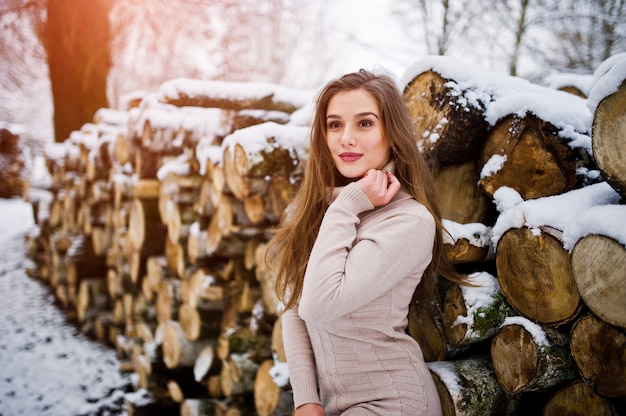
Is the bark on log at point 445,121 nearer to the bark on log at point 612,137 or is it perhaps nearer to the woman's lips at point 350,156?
the woman's lips at point 350,156

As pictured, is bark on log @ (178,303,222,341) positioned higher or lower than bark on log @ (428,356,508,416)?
lower

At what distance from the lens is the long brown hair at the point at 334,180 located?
130 cm

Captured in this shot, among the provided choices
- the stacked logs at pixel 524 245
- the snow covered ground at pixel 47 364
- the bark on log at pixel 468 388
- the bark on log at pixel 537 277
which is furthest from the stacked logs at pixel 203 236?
the bark on log at pixel 537 277

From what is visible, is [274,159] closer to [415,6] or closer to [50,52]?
[415,6]

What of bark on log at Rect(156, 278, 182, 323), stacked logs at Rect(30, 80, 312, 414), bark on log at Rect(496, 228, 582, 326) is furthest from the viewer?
bark on log at Rect(156, 278, 182, 323)

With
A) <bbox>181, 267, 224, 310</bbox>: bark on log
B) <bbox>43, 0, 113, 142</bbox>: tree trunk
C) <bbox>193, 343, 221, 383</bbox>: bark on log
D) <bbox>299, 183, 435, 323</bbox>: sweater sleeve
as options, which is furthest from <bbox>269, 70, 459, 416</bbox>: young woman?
<bbox>43, 0, 113, 142</bbox>: tree trunk

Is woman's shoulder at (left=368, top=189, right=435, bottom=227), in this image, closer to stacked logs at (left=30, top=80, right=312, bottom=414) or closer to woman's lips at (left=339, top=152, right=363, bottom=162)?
woman's lips at (left=339, top=152, right=363, bottom=162)

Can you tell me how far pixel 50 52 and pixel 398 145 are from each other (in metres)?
7.85

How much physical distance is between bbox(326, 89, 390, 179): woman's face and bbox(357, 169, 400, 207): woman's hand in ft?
0.22

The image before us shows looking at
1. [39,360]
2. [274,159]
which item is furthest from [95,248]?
[274,159]

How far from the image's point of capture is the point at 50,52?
695 cm

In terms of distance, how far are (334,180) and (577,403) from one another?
100cm

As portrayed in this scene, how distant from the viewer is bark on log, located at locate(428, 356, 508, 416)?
126cm

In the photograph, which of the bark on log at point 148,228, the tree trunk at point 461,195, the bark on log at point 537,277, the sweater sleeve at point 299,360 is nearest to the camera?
the bark on log at point 537,277
